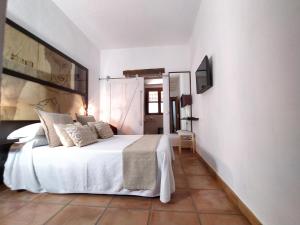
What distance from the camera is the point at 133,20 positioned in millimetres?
3467

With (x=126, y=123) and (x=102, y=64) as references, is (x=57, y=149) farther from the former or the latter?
(x=102, y=64)

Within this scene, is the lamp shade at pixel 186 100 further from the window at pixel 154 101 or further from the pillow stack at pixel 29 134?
the pillow stack at pixel 29 134

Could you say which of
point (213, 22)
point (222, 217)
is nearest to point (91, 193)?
point (222, 217)

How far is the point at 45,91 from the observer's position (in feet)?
8.53

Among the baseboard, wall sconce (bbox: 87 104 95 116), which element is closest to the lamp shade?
the baseboard

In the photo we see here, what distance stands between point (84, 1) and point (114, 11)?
0.56m

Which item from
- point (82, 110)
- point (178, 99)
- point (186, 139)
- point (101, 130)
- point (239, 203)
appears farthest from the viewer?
point (178, 99)

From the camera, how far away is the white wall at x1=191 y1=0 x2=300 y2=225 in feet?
2.93

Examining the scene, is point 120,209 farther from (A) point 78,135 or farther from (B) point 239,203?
(B) point 239,203

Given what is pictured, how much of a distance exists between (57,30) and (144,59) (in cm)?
240

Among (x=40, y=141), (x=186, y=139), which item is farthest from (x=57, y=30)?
(x=186, y=139)

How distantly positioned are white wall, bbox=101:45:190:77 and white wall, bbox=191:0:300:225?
9.07 feet

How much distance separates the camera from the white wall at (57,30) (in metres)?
2.28

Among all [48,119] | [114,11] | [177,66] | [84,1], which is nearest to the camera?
[48,119]
